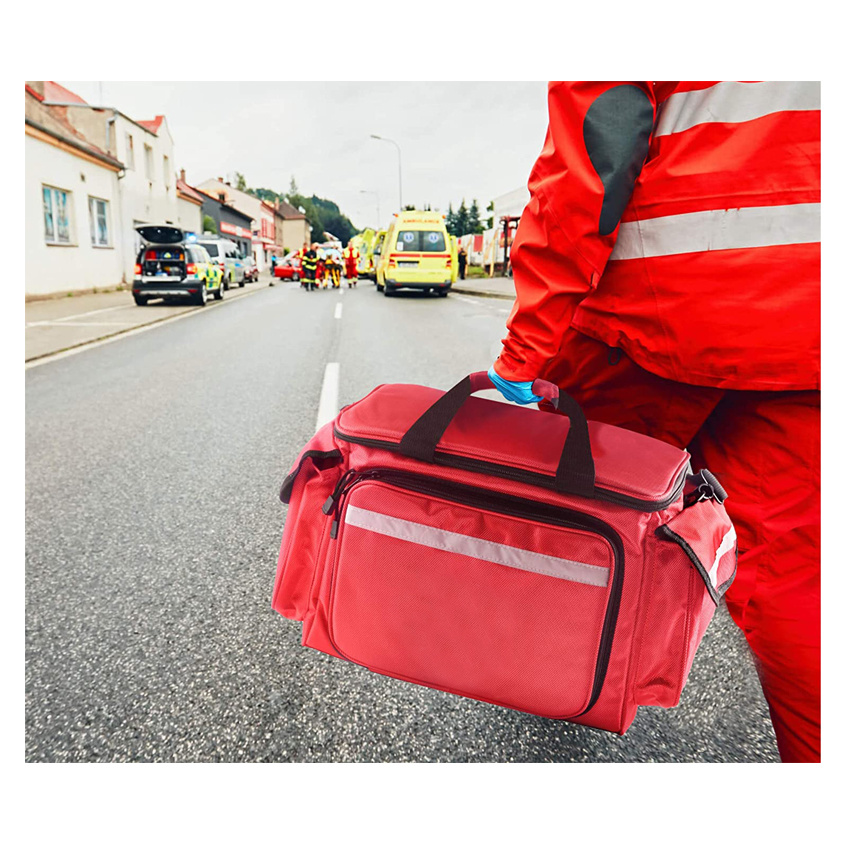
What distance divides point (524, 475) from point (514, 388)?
20cm

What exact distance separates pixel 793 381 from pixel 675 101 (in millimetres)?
561

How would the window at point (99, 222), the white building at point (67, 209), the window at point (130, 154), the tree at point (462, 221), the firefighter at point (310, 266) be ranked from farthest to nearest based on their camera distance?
the tree at point (462, 221) → the window at point (130, 154) → the firefighter at point (310, 266) → the window at point (99, 222) → the white building at point (67, 209)

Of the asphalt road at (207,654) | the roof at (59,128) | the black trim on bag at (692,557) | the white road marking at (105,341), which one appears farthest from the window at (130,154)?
the black trim on bag at (692,557)

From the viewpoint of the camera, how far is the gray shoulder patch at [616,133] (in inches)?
44.2

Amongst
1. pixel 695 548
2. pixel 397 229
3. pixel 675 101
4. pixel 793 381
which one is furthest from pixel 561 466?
A: pixel 397 229

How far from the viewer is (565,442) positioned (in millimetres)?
1182

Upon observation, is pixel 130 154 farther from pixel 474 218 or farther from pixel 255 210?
pixel 474 218

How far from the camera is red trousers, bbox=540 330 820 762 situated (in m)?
1.19

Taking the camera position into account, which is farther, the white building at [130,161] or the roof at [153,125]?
the roof at [153,125]

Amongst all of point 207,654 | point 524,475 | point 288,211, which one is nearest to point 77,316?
point 207,654

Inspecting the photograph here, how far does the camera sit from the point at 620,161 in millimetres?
1126

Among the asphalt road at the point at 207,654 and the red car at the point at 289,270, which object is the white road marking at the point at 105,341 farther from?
the red car at the point at 289,270

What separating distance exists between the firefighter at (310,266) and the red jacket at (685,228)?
76.9 feet

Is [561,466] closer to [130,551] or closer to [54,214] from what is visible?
[130,551]
